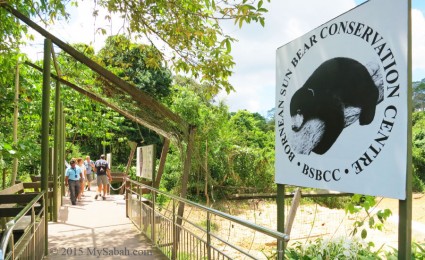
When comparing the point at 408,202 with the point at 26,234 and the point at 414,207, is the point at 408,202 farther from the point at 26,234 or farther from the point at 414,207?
the point at 414,207

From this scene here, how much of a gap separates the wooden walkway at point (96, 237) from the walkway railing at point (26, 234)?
71cm

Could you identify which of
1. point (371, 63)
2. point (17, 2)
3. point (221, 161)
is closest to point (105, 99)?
point (17, 2)

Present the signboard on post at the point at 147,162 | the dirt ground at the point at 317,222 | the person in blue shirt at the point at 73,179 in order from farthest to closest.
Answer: the dirt ground at the point at 317,222, the person in blue shirt at the point at 73,179, the signboard on post at the point at 147,162

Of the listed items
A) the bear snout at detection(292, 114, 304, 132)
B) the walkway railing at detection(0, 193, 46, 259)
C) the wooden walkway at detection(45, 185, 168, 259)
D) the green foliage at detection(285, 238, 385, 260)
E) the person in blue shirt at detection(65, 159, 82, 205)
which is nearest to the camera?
the walkway railing at detection(0, 193, 46, 259)

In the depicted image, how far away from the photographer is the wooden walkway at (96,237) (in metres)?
5.84

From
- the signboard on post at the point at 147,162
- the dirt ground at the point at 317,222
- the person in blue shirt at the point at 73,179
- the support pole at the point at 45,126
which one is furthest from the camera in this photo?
the dirt ground at the point at 317,222

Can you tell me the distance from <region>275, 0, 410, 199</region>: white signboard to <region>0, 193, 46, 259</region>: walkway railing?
2.11 m

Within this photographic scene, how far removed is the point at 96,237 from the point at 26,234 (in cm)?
317

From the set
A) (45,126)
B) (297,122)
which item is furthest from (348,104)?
(45,126)

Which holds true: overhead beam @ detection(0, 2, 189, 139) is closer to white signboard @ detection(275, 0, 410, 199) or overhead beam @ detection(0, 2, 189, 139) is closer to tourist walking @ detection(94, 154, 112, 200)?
white signboard @ detection(275, 0, 410, 199)

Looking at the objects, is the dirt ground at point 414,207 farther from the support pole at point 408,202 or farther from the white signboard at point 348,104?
the support pole at point 408,202

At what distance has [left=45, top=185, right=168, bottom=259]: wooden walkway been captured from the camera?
5840mm

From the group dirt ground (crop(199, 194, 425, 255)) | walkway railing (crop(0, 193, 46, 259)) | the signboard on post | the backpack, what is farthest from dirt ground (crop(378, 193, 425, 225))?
walkway railing (crop(0, 193, 46, 259))

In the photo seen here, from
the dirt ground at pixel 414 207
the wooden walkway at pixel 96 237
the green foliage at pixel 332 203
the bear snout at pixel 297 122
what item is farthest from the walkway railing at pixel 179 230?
the dirt ground at pixel 414 207
